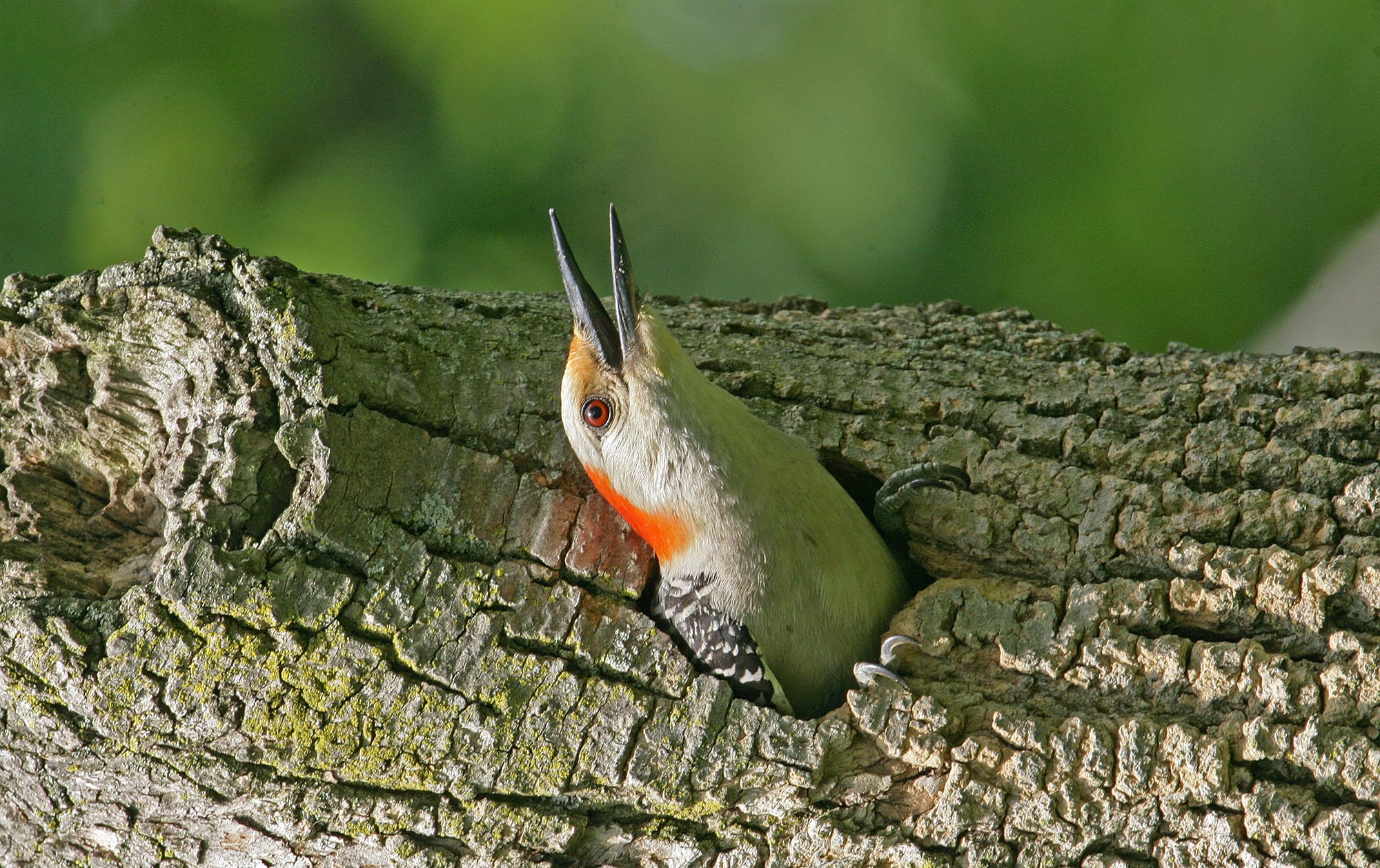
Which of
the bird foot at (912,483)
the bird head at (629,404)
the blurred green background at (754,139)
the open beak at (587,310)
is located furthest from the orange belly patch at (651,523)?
the blurred green background at (754,139)

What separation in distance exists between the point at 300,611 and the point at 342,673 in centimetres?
16

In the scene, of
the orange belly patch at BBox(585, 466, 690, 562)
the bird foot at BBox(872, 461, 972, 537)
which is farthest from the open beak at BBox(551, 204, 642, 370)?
the bird foot at BBox(872, 461, 972, 537)

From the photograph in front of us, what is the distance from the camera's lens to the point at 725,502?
235 centimetres

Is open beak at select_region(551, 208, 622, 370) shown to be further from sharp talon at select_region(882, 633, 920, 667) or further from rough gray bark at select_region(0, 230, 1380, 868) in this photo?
sharp talon at select_region(882, 633, 920, 667)

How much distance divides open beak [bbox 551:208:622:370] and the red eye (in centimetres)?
12

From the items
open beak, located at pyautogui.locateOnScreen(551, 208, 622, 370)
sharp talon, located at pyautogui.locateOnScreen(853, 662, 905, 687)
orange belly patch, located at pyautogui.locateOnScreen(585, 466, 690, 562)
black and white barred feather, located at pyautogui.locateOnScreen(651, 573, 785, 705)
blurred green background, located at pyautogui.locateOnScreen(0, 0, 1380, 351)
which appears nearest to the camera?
sharp talon, located at pyautogui.locateOnScreen(853, 662, 905, 687)

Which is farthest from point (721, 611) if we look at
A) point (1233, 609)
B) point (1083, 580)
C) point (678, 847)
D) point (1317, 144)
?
point (1317, 144)

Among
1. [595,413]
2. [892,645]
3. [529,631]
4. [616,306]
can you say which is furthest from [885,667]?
[616,306]

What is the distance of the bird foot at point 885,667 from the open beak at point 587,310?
3.26 ft

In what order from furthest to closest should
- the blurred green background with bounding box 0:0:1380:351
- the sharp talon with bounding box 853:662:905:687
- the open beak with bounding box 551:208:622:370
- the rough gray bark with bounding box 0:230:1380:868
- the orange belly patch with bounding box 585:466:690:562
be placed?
the blurred green background with bounding box 0:0:1380:351, the open beak with bounding box 551:208:622:370, the orange belly patch with bounding box 585:466:690:562, the sharp talon with bounding box 853:662:905:687, the rough gray bark with bounding box 0:230:1380:868

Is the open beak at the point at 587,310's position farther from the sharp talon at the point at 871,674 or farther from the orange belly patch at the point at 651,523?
the sharp talon at the point at 871,674

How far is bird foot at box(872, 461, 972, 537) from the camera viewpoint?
2.28m

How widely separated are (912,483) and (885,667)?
0.47 metres

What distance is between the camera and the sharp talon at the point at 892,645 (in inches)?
81.3
